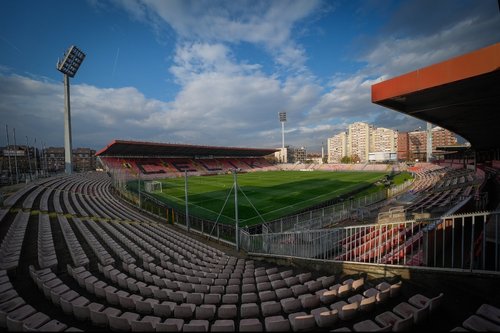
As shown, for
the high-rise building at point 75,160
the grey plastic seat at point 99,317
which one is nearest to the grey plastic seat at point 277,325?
the grey plastic seat at point 99,317

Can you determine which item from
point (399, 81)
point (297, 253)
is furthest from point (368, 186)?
point (399, 81)

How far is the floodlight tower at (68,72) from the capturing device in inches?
1806

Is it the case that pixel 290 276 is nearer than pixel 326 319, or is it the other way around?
pixel 326 319

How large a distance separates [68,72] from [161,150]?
2485cm

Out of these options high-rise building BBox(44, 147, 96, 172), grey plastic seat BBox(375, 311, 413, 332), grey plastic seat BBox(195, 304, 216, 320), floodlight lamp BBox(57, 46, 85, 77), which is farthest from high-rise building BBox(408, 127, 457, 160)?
high-rise building BBox(44, 147, 96, 172)

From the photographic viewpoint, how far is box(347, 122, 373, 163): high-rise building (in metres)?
164

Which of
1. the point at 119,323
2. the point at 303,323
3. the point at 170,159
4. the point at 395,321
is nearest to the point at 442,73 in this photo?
the point at 395,321

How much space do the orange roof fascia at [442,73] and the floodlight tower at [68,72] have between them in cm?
5728

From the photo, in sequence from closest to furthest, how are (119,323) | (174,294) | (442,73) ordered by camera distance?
1. (119,323)
2. (442,73)
3. (174,294)

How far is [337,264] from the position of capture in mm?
7250

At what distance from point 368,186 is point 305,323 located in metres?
37.1

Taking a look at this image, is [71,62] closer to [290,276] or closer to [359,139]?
[290,276]

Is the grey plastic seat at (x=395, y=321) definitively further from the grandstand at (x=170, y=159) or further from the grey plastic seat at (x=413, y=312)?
the grandstand at (x=170, y=159)

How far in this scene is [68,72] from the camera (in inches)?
1848
